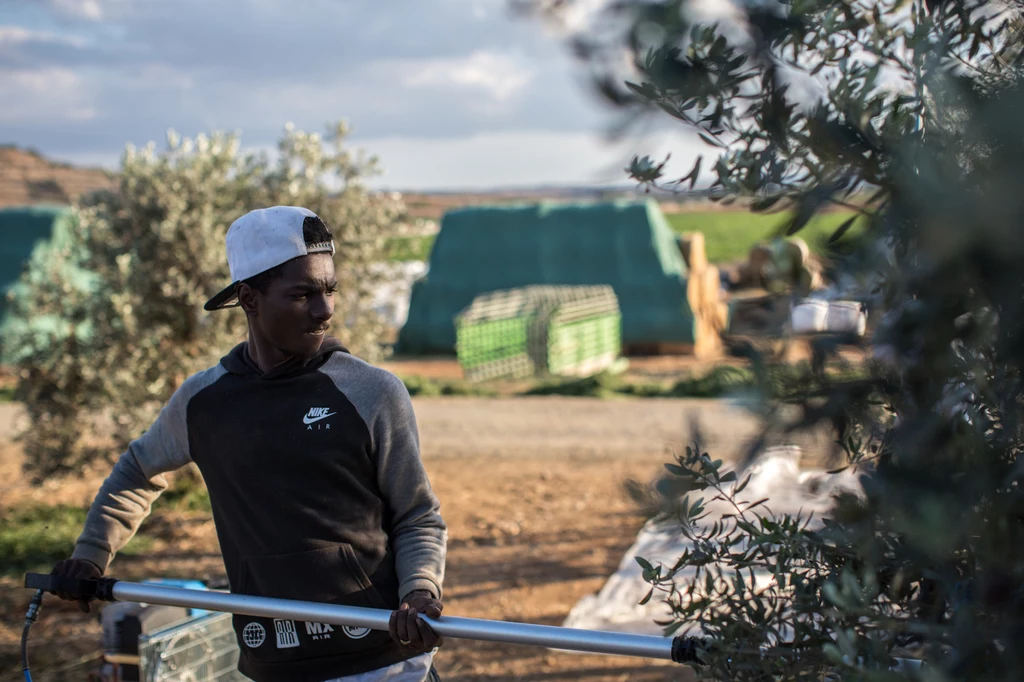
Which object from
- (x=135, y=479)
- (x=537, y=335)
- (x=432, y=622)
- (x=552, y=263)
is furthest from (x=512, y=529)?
(x=552, y=263)

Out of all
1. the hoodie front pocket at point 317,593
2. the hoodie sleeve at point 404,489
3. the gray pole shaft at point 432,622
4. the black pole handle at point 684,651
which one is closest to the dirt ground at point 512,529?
the black pole handle at point 684,651

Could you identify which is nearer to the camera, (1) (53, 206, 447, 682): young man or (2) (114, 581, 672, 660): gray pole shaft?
(2) (114, 581, 672, 660): gray pole shaft

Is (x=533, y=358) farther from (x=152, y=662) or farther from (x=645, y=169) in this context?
(x=645, y=169)

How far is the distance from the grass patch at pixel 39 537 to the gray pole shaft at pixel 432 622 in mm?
4011

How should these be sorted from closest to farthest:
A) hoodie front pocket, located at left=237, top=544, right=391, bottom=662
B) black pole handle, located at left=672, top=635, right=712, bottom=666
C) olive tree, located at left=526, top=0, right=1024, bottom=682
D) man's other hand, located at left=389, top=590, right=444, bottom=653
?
1. olive tree, located at left=526, top=0, right=1024, bottom=682
2. black pole handle, located at left=672, top=635, right=712, bottom=666
3. man's other hand, located at left=389, top=590, right=444, bottom=653
4. hoodie front pocket, located at left=237, top=544, right=391, bottom=662

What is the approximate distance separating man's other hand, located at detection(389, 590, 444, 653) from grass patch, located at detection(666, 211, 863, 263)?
129 cm

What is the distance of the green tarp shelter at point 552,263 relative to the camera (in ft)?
62.7

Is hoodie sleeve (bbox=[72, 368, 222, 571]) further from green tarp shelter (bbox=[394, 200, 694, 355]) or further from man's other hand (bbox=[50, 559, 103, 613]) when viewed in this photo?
green tarp shelter (bbox=[394, 200, 694, 355])

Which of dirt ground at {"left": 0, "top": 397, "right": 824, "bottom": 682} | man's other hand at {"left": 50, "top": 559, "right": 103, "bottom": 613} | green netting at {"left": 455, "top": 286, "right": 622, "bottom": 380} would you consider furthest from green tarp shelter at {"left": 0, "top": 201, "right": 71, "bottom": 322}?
man's other hand at {"left": 50, "top": 559, "right": 103, "bottom": 613}

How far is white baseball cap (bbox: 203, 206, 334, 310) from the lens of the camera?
249 centimetres

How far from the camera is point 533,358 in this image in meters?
16.5

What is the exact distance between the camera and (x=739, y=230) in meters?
84.4

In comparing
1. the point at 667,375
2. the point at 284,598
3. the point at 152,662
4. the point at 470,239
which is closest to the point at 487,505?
the point at 152,662

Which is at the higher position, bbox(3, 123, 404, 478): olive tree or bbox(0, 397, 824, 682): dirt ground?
bbox(3, 123, 404, 478): olive tree
